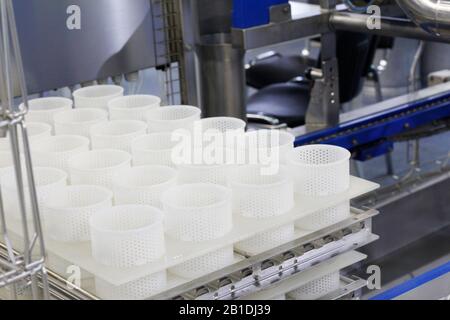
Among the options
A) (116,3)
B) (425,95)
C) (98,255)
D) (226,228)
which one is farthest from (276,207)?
(425,95)

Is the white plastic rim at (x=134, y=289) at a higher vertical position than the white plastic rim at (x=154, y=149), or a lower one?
lower

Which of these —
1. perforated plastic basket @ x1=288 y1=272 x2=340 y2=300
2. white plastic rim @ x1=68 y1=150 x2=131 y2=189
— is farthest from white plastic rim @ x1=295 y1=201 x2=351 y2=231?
white plastic rim @ x1=68 y1=150 x2=131 y2=189

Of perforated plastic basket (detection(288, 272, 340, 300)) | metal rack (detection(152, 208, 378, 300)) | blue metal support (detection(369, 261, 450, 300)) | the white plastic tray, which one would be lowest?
blue metal support (detection(369, 261, 450, 300))

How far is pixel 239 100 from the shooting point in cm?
279

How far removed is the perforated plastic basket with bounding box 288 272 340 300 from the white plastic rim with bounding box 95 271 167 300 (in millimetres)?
368

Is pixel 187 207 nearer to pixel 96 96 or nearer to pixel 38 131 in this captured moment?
Answer: pixel 38 131

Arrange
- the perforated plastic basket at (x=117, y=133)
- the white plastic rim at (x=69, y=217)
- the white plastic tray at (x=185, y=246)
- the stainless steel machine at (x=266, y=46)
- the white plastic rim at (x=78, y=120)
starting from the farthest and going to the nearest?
the stainless steel machine at (x=266, y=46)
the white plastic rim at (x=78, y=120)
the perforated plastic basket at (x=117, y=133)
the white plastic rim at (x=69, y=217)
the white plastic tray at (x=185, y=246)

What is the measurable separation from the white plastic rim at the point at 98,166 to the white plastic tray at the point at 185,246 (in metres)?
0.17

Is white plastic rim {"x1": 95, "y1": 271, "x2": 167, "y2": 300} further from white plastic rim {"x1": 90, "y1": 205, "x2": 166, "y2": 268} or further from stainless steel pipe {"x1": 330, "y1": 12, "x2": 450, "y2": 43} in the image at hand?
stainless steel pipe {"x1": 330, "y1": 12, "x2": 450, "y2": 43}

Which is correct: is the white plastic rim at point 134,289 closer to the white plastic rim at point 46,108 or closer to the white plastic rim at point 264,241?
the white plastic rim at point 264,241

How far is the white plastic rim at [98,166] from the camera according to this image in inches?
65.7

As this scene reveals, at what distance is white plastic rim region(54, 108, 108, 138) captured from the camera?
1945mm

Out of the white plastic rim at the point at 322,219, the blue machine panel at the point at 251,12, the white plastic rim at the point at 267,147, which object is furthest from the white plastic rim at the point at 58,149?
the blue machine panel at the point at 251,12
